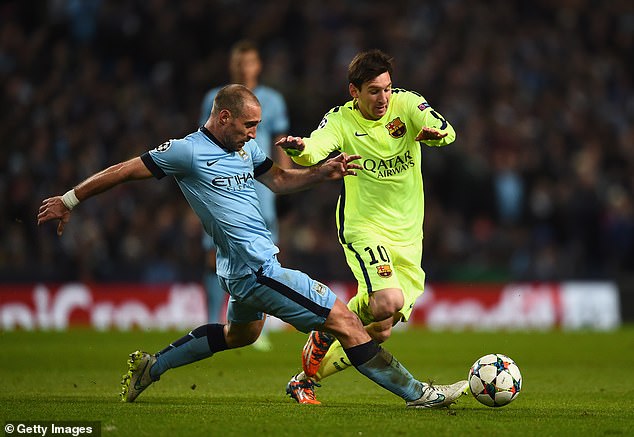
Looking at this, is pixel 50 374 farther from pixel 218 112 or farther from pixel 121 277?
pixel 121 277

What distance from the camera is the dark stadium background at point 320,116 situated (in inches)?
626

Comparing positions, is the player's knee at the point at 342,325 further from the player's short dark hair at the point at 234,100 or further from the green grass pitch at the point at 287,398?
the player's short dark hair at the point at 234,100

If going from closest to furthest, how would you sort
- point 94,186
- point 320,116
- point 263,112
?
point 94,186 → point 263,112 → point 320,116

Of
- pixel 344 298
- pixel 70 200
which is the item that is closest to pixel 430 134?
pixel 70 200

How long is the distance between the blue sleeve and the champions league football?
2220mm

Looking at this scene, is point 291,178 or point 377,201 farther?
point 377,201

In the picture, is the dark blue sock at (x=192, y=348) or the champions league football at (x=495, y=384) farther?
the dark blue sock at (x=192, y=348)

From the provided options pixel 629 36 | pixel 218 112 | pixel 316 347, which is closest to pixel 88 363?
pixel 316 347

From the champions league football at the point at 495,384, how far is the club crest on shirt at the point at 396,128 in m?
1.75

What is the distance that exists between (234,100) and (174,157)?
19.9 inches

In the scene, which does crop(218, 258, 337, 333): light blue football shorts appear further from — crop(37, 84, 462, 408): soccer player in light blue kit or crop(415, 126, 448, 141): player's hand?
crop(415, 126, 448, 141): player's hand

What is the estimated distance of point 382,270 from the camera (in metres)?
7.53

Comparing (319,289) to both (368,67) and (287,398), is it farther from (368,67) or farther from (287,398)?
(368,67)

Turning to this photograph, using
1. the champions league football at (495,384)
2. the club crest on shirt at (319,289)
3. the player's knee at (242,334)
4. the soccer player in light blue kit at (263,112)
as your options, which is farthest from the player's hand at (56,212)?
the soccer player in light blue kit at (263,112)
